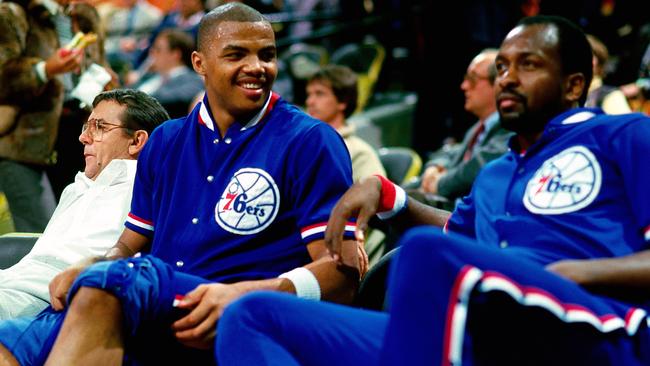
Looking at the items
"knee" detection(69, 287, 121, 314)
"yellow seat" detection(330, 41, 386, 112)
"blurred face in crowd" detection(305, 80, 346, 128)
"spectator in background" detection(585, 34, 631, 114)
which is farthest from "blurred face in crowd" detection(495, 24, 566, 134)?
"yellow seat" detection(330, 41, 386, 112)

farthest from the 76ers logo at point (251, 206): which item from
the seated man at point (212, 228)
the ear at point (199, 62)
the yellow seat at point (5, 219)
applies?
the yellow seat at point (5, 219)

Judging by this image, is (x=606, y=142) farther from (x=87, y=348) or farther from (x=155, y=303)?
(x=87, y=348)

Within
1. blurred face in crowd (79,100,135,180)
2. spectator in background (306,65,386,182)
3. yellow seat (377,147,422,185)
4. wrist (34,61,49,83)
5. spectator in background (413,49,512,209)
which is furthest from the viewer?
spectator in background (306,65,386,182)

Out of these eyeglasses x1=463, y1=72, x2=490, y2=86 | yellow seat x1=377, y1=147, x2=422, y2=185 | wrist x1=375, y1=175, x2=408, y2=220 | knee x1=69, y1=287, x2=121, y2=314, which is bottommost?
yellow seat x1=377, y1=147, x2=422, y2=185

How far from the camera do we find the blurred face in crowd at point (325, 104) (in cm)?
473

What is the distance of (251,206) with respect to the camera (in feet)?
7.52

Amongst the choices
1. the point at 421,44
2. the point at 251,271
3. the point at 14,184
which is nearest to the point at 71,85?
the point at 14,184

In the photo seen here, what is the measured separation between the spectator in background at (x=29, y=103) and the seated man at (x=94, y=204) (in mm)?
1162

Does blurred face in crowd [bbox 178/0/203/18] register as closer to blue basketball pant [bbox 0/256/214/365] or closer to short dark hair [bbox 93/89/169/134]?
short dark hair [bbox 93/89/169/134]

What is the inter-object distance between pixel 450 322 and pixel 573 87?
2.55 feet

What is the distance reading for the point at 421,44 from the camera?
6984mm

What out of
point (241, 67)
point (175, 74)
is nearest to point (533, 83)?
point (241, 67)

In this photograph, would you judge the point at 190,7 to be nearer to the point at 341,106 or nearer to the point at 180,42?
the point at 180,42

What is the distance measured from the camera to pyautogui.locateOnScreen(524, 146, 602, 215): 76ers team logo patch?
6.28 feet
